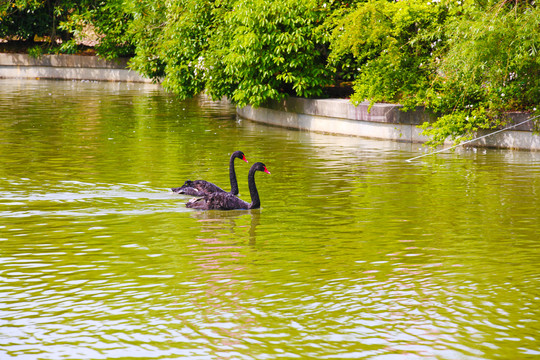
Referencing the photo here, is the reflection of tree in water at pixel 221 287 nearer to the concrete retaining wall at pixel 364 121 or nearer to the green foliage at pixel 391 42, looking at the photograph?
the concrete retaining wall at pixel 364 121

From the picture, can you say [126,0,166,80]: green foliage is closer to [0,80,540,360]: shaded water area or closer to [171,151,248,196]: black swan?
[0,80,540,360]: shaded water area

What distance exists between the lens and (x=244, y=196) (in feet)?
50.1

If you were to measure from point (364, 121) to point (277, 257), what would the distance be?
43.0 feet

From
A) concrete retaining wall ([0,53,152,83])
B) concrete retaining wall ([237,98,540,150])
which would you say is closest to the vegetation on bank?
concrete retaining wall ([237,98,540,150])

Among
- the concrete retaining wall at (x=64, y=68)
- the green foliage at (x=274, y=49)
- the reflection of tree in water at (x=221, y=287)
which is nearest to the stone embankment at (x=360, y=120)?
the green foliage at (x=274, y=49)

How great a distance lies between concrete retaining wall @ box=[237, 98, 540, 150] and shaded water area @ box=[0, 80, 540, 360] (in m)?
0.61

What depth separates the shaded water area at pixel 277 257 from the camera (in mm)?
7754

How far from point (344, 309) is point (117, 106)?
25178mm

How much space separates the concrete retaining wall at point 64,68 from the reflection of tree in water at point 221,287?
116ft

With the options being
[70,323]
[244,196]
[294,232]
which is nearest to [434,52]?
[244,196]

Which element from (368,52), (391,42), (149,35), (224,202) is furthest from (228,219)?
(149,35)

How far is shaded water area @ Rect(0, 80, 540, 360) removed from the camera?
775 centimetres

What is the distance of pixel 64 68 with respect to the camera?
1919 inches

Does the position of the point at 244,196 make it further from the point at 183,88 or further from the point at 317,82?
the point at 183,88
